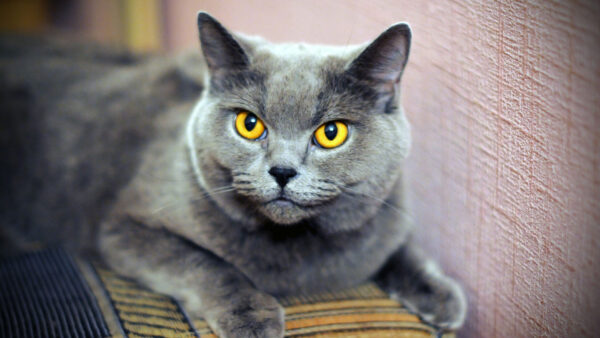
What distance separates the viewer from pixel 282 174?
823mm

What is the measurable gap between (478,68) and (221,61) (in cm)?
51

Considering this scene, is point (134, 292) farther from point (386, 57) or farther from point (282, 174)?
point (386, 57)

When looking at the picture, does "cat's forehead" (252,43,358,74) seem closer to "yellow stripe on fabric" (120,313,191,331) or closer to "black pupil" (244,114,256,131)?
"black pupil" (244,114,256,131)

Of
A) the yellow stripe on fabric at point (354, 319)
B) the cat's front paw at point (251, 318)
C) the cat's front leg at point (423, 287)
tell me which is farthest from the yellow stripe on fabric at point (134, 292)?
the cat's front leg at point (423, 287)

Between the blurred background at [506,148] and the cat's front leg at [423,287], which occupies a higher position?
the blurred background at [506,148]

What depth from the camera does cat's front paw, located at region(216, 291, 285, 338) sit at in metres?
0.88

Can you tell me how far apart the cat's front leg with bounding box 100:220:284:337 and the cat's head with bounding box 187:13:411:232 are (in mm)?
131

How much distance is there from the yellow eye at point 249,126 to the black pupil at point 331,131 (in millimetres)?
121

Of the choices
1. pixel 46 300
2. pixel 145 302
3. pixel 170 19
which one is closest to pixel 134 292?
pixel 145 302

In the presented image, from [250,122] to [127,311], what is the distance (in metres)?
0.45

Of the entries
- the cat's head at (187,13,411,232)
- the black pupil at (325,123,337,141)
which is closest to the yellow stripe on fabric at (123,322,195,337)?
the cat's head at (187,13,411,232)

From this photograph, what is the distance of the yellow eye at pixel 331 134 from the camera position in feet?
2.93

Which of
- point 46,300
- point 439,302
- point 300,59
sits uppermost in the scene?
point 300,59

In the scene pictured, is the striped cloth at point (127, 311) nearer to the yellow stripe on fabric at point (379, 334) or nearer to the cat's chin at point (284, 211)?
the yellow stripe on fabric at point (379, 334)
